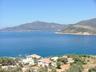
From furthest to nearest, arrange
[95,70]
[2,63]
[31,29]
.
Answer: [31,29]
[2,63]
[95,70]

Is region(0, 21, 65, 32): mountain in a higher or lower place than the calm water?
higher

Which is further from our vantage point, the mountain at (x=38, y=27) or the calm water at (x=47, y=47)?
the mountain at (x=38, y=27)

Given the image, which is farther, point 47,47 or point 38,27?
point 38,27

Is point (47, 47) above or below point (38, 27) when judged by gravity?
below

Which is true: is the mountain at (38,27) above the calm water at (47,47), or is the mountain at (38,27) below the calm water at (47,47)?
above

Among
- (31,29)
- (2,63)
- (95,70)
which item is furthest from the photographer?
(31,29)

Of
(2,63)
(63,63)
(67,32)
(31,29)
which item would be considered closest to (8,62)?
(2,63)

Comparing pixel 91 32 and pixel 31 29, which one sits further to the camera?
pixel 31 29

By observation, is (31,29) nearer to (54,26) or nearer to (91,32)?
(54,26)

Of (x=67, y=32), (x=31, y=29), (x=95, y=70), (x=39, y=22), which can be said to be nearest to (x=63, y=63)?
(x=95, y=70)

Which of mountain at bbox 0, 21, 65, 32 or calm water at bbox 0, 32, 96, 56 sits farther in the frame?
mountain at bbox 0, 21, 65, 32
